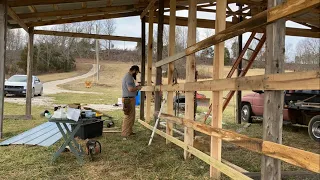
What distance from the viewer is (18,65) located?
41.4m

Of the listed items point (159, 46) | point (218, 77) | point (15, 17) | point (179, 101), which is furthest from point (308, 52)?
point (218, 77)

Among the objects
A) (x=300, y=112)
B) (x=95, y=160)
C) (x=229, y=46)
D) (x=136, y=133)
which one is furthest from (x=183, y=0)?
(x=229, y=46)

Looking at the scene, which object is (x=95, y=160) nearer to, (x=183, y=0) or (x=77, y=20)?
(x=183, y=0)

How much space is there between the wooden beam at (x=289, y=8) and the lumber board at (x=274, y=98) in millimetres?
74

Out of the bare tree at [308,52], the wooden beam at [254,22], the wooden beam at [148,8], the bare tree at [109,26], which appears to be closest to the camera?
the wooden beam at [254,22]

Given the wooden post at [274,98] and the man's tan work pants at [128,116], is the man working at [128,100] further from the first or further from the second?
the wooden post at [274,98]

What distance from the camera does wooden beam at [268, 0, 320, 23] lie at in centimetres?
241

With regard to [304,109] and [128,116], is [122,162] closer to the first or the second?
[128,116]

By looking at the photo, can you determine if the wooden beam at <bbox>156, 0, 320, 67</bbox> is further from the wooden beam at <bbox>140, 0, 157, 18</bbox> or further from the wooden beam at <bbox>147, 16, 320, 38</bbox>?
the wooden beam at <bbox>147, 16, 320, 38</bbox>

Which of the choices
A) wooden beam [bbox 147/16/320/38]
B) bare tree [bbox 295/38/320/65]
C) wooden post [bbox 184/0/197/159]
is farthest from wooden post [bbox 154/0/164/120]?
bare tree [bbox 295/38/320/65]

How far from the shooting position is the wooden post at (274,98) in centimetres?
284

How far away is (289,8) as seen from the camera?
102 inches

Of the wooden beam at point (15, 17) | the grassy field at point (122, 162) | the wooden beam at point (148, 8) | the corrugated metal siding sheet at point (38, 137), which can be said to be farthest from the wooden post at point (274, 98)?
the wooden beam at point (15, 17)

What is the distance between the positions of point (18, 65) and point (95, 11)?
3663 cm
